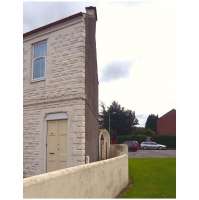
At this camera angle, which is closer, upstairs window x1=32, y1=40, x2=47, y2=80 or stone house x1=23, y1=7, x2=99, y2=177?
stone house x1=23, y1=7, x2=99, y2=177

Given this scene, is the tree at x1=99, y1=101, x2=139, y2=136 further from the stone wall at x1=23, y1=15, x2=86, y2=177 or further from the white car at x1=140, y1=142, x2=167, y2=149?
the stone wall at x1=23, y1=15, x2=86, y2=177

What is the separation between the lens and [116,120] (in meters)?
50.7

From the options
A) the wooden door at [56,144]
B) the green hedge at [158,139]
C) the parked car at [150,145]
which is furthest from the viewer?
the green hedge at [158,139]

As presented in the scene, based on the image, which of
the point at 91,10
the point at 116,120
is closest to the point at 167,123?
the point at 116,120

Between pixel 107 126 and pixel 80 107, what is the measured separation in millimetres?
37161

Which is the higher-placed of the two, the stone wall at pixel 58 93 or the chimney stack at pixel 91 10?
the chimney stack at pixel 91 10

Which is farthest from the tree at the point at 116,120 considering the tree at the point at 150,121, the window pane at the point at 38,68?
the window pane at the point at 38,68

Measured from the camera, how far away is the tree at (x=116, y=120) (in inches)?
1943

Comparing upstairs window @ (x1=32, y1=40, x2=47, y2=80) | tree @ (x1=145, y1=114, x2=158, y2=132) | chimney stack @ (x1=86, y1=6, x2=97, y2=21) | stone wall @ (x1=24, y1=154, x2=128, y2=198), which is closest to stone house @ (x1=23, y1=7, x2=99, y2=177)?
upstairs window @ (x1=32, y1=40, x2=47, y2=80)

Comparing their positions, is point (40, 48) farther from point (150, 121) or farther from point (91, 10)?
point (150, 121)

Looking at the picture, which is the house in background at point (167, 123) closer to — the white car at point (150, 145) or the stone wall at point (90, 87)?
the white car at point (150, 145)

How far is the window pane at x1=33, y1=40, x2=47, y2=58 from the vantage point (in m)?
13.8

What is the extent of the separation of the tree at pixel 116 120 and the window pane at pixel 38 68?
33899mm
